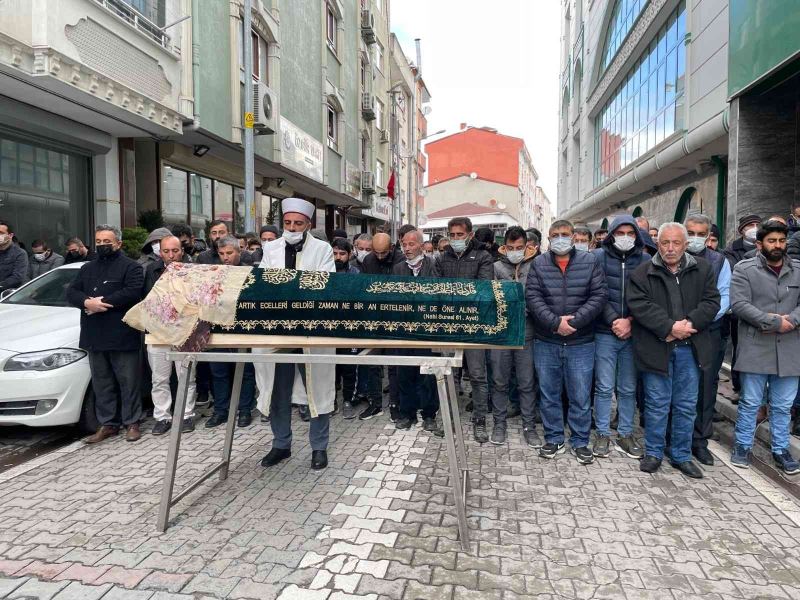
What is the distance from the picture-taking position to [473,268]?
529 cm

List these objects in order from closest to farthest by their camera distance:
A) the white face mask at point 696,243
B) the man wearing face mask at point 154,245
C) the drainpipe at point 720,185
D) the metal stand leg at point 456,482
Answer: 1. the metal stand leg at point 456,482
2. the white face mask at point 696,243
3. the man wearing face mask at point 154,245
4. the drainpipe at point 720,185

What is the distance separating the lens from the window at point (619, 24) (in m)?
17.0

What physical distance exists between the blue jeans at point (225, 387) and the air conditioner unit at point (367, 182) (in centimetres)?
2063

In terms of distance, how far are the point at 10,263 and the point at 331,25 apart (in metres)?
18.0

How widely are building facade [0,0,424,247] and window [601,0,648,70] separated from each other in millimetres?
10408

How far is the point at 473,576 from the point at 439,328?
138 centimetres

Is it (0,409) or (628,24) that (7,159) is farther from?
(628,24)

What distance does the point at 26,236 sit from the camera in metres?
9.77

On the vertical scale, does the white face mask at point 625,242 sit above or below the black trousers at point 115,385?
above

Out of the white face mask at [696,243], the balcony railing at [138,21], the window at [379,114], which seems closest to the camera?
the white face mask at [696,243]

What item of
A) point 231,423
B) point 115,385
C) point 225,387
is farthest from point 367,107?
point 231,423

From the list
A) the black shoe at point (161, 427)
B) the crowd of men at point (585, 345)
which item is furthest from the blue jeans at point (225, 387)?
the black shoe at point (161, 427)

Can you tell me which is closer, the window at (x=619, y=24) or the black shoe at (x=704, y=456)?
the black shoe at (x=704, y=456)

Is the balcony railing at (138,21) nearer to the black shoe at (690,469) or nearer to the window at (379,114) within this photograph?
the black shoe at (690,469)
